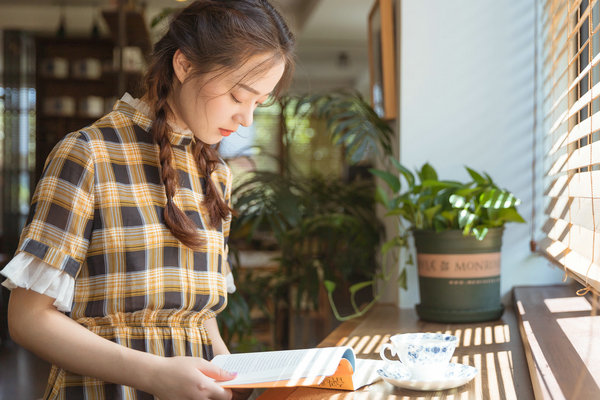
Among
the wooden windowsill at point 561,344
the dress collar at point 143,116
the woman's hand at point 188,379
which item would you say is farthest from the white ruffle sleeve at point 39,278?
the wooden windowsill at point 561,344

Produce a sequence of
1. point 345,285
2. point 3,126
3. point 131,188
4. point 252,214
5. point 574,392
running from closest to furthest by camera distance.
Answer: point 574,392
point 131,188
point 252,214
point 345,285
point 3,126

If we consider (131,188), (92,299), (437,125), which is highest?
→ (437,125)

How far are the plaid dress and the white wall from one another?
932mm

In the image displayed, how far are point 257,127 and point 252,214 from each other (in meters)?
6.56

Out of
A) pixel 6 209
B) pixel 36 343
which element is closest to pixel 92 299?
pixel 36 343

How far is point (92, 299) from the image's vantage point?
1.05 meters

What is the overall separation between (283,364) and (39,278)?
40 cm

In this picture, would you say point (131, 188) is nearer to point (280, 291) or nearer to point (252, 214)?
point (252, 214)

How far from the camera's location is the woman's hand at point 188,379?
96 cm

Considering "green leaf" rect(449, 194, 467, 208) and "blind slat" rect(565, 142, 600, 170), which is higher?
"blind slat" rect(565, 142, 600, 170)

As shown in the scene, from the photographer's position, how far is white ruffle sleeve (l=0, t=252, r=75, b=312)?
3.13 ft

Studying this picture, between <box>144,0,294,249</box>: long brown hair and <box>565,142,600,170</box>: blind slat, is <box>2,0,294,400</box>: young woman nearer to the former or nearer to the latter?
<box>144,0,294,249</box>: long brown hair

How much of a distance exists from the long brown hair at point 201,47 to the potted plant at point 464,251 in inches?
25.7

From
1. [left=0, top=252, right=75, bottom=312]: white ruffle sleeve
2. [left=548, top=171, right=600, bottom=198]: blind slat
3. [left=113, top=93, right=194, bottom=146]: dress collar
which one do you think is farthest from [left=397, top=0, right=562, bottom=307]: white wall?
[left=0, top=252, right=75, bottom=312]: white ruffle sleeve
